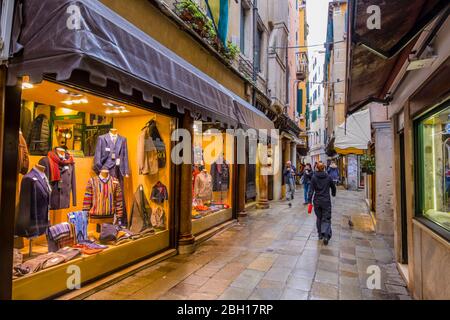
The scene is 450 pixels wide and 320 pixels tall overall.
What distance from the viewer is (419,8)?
2904 millimetres

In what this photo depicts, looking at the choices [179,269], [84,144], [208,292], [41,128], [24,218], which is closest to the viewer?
[24,218]

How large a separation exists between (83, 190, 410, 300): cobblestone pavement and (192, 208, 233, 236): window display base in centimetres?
41

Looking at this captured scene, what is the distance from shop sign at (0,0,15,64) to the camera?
2.93 m

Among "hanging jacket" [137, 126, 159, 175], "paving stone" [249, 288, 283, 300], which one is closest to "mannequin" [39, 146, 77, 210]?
"hanging jacket" [137, 126, 159, 175]

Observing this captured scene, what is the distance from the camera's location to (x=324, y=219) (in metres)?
7.12

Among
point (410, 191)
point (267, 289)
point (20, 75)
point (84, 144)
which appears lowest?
point (267, 289)

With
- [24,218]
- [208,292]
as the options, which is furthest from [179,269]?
[24,218]

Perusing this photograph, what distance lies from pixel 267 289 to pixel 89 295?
248 centimetres

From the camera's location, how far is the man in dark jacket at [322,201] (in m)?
7.04

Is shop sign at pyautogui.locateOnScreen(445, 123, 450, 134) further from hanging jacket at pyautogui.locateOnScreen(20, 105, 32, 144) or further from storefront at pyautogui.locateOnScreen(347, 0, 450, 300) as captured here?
hanging jacket at pyautogui.locateOnScreen(20, 105, 32, 144)

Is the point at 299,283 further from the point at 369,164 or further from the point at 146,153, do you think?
the point at 369,164

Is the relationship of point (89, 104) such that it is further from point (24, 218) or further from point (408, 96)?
point (408, 96)

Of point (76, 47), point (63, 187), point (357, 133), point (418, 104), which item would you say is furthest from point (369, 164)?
point (76, 47)
